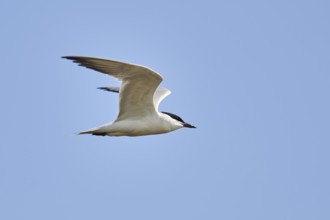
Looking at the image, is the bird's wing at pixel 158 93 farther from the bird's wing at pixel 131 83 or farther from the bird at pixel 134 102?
the bird's wing at pixel 131 83

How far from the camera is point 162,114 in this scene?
12281mm

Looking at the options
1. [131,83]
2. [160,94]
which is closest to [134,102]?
[131,83]

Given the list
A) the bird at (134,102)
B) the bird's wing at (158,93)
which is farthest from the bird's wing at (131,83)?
the bird's wing at (158,93)

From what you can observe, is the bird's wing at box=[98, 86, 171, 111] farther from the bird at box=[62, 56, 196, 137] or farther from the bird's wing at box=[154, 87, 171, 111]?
the bird at box=[62, 56, 196, 137]

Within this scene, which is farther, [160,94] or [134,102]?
[160,94]

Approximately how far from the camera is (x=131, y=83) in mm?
10953

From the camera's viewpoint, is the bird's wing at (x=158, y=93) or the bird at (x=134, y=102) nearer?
the bird at (x=134, y=102)

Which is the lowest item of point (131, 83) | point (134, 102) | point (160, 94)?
point (134, 102)

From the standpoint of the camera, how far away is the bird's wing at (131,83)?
34.2ft

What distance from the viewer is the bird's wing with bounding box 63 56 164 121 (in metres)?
10.4

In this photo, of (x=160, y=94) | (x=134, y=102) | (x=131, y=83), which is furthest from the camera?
(x=160, y=94)

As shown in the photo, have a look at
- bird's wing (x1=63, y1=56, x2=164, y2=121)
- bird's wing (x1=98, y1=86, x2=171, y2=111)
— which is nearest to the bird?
bird's wing (x1=63, y1=56, x2=164, y2=121)

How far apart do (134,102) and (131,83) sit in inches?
24.0

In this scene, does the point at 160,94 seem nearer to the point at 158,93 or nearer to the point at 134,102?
the point at 158,93
